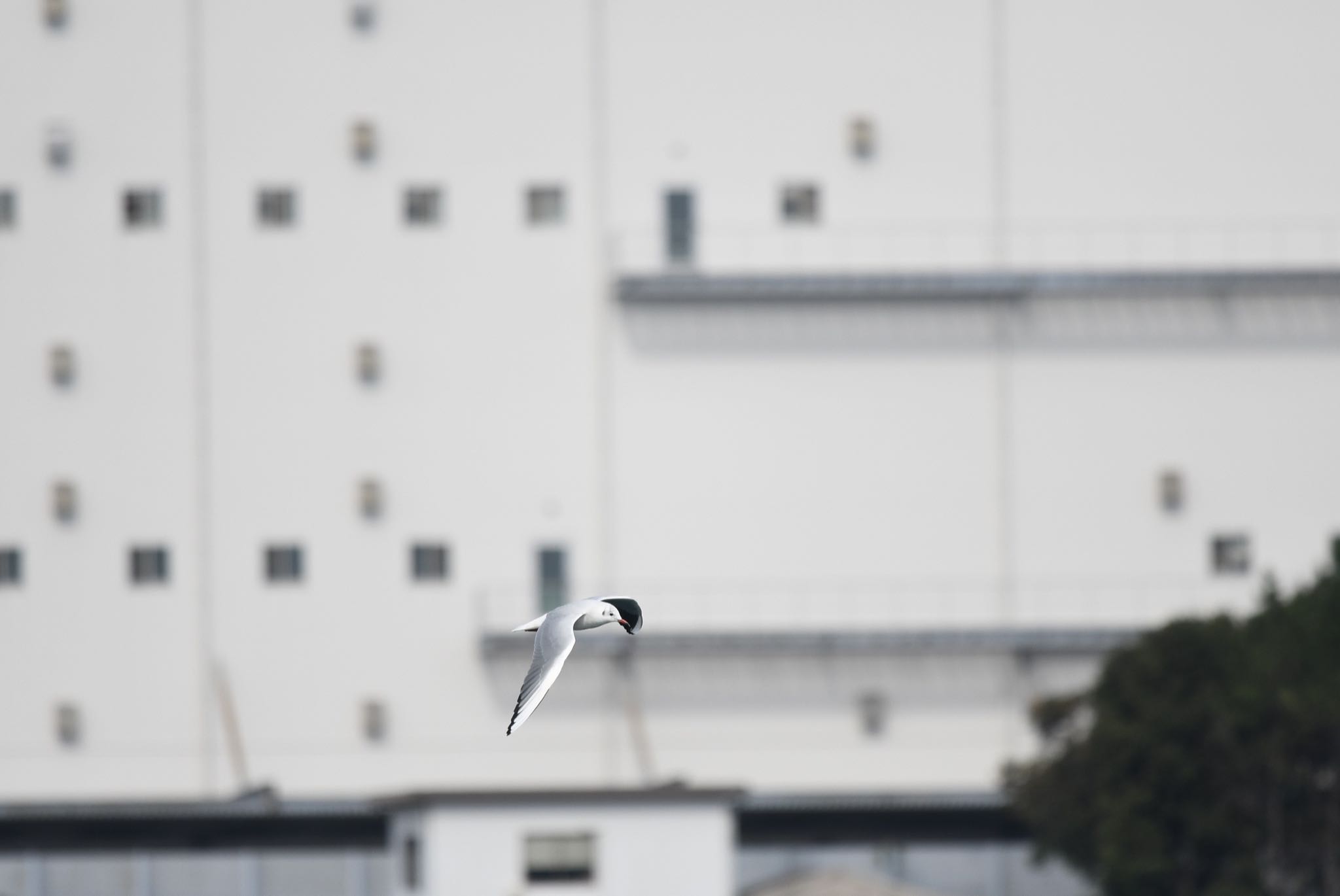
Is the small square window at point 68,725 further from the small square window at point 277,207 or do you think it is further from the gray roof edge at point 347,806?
the small square window at point 277,207

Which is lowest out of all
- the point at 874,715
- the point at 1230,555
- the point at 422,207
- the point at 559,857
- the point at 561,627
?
the point at 559,857

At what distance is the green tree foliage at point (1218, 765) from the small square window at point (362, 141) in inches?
670

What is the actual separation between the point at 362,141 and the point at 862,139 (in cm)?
871

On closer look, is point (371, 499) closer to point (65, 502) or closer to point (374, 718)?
point (374, 718)

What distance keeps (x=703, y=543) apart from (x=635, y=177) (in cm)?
660

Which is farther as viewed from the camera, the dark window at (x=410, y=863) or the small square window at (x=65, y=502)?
the small square window at (x=65, y=502)

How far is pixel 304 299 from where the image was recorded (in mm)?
55688

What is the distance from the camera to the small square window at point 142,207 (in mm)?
55688

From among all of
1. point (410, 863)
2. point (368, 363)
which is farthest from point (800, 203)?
point (410, 863)

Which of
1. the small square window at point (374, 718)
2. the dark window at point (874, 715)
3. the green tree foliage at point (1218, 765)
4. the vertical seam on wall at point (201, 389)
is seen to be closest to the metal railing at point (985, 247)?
the vertical seam on wall at point (201, 389)

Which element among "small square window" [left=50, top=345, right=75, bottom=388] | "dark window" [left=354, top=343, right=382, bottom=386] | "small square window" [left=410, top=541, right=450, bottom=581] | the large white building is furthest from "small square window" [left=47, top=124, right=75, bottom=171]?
"small square window" [left=410, top=541, right=450, bottom=581]

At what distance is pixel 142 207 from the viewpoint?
55.7 meters

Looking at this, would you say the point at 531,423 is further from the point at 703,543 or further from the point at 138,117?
the point at 138,117

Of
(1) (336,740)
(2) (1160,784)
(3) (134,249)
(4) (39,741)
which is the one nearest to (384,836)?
(1) (336,740)
